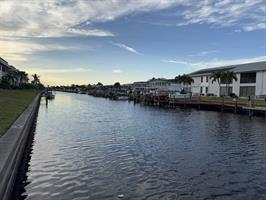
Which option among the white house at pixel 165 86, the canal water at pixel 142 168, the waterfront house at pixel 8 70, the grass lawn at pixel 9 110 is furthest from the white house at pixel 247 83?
the canal water at pixel 142 168

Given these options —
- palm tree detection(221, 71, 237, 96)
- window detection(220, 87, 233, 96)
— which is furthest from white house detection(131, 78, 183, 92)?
palm tree detection(221, 71, 237, 96)

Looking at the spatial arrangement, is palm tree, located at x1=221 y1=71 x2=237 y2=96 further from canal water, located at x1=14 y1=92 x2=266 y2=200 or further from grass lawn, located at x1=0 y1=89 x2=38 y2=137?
canal water, located at x1=14 y1=92 x2=266 y2=200

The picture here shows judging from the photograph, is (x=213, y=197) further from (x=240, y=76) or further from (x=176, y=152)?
(x=240, y=76)

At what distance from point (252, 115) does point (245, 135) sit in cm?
2629

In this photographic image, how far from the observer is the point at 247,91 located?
89.9 m

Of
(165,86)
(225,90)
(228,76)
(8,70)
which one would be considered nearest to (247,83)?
(228,76)

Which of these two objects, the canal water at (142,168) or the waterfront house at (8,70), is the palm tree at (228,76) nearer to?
the waterfront house at (8,70)

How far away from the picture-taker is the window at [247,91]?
87525mm

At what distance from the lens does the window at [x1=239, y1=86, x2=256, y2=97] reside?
8753 centimetres

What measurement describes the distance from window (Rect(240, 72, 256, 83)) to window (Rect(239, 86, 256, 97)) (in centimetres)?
151

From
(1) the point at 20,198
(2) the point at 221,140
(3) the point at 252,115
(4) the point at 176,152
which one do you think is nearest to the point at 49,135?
(4) the point at 176,152

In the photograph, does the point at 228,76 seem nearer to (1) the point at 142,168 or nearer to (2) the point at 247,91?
(2) the point at 247,91

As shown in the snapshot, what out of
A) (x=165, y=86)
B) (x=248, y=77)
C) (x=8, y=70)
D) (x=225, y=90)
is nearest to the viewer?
(x=248, y=77)

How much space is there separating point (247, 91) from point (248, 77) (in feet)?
11.5
